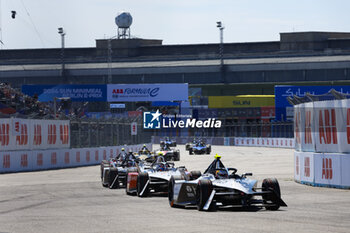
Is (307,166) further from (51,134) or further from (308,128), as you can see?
(51,134)

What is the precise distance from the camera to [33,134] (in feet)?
122

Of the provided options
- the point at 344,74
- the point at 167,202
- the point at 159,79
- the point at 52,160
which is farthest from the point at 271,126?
the point at 167,202

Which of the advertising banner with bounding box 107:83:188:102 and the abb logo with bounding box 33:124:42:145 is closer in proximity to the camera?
the abb logo with bounding box 33:124:42:145

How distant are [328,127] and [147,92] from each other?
5053 centimetres

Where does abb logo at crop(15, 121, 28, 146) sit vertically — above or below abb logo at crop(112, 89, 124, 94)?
below

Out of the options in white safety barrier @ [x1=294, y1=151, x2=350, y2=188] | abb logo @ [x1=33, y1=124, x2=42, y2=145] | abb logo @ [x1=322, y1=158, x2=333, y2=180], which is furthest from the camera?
abb logo @ [x1=33, y1=124, x2=42, y2=145]

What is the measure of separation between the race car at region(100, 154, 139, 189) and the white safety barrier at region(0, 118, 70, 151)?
11.1 m

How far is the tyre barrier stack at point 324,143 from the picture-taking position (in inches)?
827

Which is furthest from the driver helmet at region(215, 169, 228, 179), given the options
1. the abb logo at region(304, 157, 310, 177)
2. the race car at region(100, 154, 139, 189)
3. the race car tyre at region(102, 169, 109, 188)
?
the race car tyre at region(102, 169, 109, 188)

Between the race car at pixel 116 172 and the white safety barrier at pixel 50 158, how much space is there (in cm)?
1073

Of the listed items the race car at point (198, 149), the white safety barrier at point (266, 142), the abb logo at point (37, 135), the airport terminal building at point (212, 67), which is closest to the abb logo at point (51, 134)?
the abb logo at point (37, 135)

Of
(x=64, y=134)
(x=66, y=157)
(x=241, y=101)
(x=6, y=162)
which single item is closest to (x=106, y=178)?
(x=6, y=162)

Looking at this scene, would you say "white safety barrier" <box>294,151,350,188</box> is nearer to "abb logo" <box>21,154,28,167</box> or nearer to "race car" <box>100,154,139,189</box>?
"race car" <box>100,154,139,189</box>

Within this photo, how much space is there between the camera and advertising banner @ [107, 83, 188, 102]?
71.4 meters
